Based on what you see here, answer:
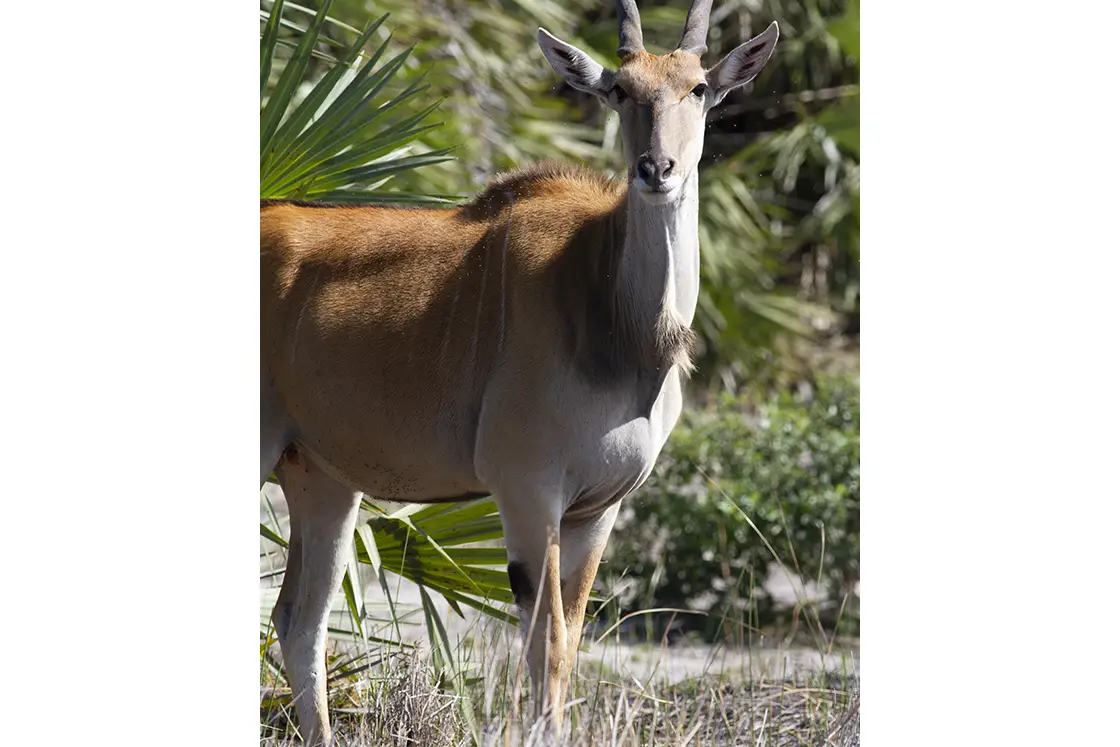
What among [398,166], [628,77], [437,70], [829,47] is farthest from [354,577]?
[829,47]

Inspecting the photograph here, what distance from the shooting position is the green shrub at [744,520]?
6898 mm

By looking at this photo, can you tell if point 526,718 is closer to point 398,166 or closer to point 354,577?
point 354,577

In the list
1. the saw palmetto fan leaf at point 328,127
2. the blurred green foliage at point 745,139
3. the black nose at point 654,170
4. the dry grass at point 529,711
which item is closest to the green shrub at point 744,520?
the blurred green foliage at point 745,139

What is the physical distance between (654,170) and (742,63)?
40 cm

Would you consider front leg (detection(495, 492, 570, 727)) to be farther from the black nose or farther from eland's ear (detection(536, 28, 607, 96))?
eland's ear (detection(536, 28, 607, 96))

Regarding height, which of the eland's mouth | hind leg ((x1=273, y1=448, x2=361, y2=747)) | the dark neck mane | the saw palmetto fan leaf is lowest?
hind leg ((x1=273, y1=448, x2=361, y2=747))

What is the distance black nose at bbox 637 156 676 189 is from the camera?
115 inches

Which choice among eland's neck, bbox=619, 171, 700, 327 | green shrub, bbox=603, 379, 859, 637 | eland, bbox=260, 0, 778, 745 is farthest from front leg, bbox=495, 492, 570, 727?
green shrub, bbox=603, 379, 859, 637

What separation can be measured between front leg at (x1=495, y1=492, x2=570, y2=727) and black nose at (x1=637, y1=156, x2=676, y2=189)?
71cm

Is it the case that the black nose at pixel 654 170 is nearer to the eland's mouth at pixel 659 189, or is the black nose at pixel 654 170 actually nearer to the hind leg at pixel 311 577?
the eland's mouth at pixel 659 189

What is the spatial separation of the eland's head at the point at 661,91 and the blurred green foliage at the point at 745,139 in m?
3.91

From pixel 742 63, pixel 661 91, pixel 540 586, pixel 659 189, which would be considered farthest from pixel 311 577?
pixel 742 63
